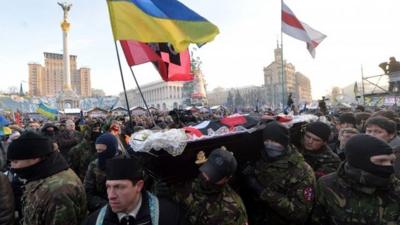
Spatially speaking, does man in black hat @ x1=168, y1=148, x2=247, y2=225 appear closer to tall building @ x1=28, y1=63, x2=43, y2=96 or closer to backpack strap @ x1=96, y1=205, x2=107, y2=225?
backpack strap @ x1=96, y1=205, x2=107, y2=225

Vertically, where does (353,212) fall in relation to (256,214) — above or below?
above

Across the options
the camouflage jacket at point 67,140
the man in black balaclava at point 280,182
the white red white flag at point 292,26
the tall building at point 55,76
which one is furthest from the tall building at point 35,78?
the man in black balaclava at point 280,182

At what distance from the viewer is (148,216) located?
2477 mm

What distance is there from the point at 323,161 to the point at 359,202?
4.63 feet

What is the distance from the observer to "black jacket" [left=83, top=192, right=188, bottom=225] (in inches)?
96.8

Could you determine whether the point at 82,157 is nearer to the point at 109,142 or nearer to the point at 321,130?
Result: the point at 109,142

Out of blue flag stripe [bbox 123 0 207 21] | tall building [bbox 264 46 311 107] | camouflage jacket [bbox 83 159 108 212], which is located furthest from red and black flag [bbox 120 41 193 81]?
tall building [bbox 264 46 311 107]

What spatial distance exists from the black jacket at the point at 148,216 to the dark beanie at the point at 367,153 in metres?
1.37

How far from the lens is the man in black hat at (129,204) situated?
2.44 m

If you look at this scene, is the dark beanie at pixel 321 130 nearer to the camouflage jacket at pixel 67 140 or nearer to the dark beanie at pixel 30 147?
the dark beanie at pixel 30 147

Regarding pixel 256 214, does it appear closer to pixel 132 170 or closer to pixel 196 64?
pixel 132 170

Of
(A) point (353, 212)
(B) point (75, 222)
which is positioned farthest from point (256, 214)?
(B) point (75, 222)

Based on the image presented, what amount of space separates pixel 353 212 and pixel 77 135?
699 centimetres

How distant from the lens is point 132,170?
2.55m
